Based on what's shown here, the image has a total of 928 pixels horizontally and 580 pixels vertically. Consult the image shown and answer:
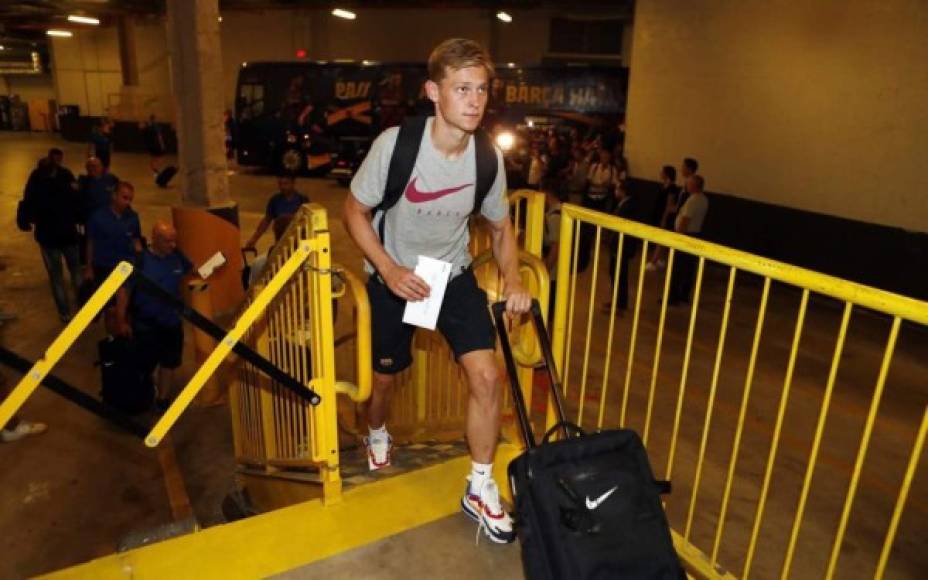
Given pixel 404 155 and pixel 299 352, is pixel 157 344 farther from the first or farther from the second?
pixel 404 155

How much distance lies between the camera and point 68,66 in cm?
2861

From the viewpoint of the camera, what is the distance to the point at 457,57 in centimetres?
231

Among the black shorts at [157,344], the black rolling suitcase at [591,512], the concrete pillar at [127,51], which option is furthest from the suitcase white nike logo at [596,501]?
the concrete pillar at [127,51]

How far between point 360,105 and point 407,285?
17457 millimetres

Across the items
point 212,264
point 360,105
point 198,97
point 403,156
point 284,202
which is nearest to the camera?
point 403,156

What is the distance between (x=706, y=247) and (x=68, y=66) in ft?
110

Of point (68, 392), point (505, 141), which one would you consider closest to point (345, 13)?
point (505, 141)

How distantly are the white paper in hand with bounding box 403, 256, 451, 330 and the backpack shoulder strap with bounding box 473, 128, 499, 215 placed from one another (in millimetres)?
324

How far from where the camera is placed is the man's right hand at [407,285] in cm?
240

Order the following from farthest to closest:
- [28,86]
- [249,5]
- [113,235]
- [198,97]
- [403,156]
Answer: [28,86], [249,5], [198,97], [113,235], [403,156]

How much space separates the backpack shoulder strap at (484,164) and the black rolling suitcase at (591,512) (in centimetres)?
105

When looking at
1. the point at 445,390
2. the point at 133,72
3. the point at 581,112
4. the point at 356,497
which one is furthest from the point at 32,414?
the point at 133,72

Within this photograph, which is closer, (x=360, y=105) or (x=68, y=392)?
(x=68, y=392)

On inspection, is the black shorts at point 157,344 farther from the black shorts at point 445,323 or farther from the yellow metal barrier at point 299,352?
the black shorts at point 445,323
